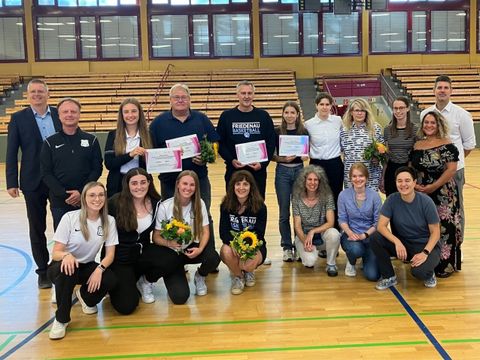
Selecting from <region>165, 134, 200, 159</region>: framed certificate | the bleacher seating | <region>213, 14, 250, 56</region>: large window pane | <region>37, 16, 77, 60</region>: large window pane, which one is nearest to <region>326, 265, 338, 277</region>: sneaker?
<region>165, 134, 200, 159</region>: framed certificate

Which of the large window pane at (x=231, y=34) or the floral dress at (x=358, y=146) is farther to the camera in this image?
the large window pane at (x=231, y=34)

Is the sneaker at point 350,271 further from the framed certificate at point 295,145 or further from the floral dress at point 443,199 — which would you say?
the framed certificate at point 295,145

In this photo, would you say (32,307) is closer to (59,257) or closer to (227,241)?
(59,257)

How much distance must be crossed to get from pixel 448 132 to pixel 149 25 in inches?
557

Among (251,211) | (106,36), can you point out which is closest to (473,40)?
(106,36)

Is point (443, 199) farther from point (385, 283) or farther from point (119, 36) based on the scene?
point (119, 36)

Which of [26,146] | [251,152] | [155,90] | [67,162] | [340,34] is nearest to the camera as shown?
[67,162]

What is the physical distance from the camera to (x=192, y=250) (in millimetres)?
3936

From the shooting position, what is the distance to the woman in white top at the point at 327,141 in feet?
15.1

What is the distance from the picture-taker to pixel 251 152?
4.46 metres

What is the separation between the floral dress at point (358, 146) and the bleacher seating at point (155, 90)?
32.3 ft

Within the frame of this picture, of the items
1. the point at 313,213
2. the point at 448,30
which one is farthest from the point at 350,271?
the point at 448,30

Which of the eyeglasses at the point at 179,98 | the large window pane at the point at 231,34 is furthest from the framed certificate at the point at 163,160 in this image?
the large window pane at the point at 231,34

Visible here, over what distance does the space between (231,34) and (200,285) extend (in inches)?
549
